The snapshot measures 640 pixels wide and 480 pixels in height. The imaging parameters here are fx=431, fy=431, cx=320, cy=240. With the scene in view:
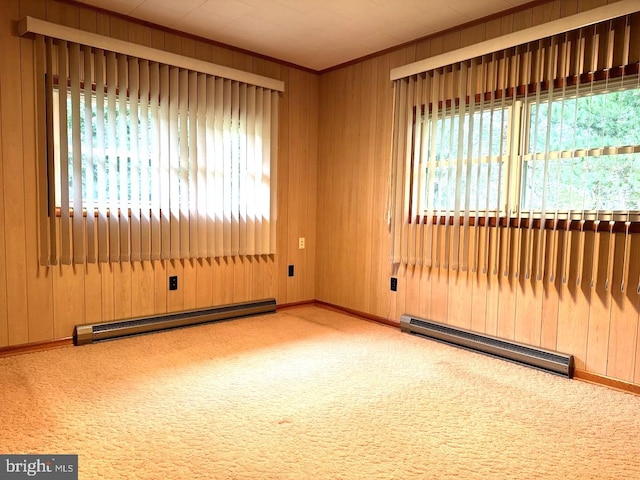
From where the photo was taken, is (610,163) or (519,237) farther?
(519,237)

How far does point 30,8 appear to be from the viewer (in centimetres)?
282

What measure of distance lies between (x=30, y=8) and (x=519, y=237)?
357 cm

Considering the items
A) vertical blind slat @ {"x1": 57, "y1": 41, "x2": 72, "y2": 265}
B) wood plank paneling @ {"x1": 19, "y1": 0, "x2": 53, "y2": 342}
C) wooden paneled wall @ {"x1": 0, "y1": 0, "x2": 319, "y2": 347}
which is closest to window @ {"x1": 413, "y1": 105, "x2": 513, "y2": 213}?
wooden paneled wall @ {"x1": 0, "y1": 0, "x2": 319, "y2": 347}

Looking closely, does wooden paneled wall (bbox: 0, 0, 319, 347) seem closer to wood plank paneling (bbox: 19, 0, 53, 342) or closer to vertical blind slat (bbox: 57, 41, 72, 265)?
wood plank paneling (bbox: 19, 0, 53, 342)

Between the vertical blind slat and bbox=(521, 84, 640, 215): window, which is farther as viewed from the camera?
the vertical blind slat

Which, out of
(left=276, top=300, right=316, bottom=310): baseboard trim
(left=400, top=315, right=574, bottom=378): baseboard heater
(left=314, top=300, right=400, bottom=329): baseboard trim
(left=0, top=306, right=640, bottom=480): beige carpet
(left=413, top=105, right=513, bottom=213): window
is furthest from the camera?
(left=276, top=300, right=316, bottom=310): baseboard trim

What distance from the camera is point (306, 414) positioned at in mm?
2121

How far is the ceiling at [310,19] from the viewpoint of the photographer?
9.65 feet

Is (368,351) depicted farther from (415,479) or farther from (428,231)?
(415,479)

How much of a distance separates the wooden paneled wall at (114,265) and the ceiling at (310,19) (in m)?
0.18

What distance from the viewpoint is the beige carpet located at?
171 cm

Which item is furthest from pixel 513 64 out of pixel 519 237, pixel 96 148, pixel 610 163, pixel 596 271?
pixel 96 148

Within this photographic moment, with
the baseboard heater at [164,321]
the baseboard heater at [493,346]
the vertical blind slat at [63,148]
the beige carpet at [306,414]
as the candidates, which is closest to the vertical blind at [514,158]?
the baseboard heater at [493,346]

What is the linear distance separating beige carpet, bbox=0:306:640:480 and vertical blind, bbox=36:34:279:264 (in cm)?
83
